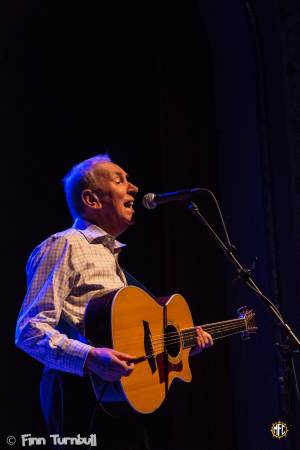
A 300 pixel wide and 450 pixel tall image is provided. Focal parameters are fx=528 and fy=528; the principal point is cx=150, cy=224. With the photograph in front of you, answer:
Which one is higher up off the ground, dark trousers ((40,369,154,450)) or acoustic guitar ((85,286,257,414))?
acoustic guitar ((85,286,257,414))

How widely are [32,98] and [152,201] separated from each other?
1.34 metres

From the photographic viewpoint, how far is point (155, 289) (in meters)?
3.58

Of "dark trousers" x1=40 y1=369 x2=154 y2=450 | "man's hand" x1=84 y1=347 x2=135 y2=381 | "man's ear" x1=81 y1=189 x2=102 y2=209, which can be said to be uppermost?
"man's ear" x1=81 y1=189 x2=102 y2=209

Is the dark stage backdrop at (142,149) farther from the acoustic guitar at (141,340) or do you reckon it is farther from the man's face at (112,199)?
the acoustic guitar at (141,340)

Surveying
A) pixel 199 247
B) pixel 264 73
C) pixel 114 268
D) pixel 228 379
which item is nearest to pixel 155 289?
pixel 199 247

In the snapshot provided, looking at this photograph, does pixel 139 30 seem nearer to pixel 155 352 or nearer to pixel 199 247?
pixel 199 247

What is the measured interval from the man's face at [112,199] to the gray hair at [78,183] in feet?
0.10

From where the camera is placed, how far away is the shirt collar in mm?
2451

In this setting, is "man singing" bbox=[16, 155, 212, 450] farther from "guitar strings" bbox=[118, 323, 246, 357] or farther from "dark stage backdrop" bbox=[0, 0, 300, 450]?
"dark stage backdrop" bbox=[0, 0, 300, 450]

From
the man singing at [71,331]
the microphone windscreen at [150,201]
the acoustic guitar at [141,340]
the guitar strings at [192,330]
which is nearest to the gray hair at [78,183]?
the man singing at [71,331]

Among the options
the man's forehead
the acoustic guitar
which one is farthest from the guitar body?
the man's forehead

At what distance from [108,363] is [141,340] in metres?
0.28

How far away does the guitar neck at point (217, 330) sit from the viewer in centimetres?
244

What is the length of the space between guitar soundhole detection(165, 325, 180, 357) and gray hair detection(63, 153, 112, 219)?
0.75 metres
